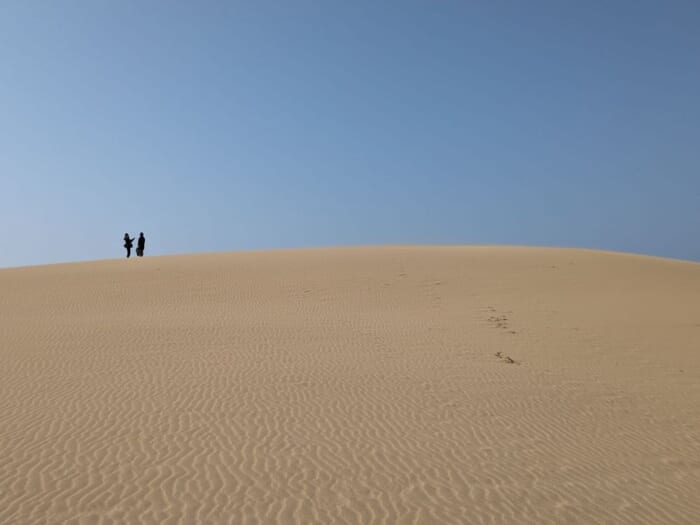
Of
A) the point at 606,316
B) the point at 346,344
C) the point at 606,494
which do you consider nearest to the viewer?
the point at 606,494

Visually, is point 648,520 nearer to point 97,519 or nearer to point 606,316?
point 97,519

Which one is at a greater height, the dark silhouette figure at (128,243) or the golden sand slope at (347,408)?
the dark silhouette figure at (128,243)

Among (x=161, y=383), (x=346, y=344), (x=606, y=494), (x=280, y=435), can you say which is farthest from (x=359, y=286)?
(x=606, y=494)

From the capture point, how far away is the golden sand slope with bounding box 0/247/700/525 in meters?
5.31

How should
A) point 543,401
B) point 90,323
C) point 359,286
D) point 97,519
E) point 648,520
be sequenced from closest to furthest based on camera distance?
point 97,519 < point 648,520 < point 543,401 < point 90,323 < point 359,286

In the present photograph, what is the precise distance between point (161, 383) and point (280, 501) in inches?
199

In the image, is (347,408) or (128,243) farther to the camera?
(128,243)

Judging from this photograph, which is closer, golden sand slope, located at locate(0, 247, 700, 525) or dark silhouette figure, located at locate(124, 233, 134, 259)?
golden sand slope, located at locate(0, 247, 700, 525)

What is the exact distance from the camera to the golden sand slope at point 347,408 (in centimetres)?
531

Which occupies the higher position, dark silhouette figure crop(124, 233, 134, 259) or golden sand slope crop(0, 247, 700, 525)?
dark silhouette figure crop(124, 233, 134, 259)

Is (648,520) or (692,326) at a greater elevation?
(692,326)

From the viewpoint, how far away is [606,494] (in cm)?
559

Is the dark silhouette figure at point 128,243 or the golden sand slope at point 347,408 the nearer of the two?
the golden sand slope at point 347,408

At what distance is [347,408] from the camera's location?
8.42m
